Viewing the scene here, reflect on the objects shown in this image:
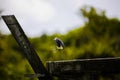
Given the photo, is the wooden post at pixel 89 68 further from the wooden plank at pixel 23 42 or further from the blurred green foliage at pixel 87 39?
the blurred green foliage at pixel 87 39

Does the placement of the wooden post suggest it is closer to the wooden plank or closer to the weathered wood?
the weathered wood

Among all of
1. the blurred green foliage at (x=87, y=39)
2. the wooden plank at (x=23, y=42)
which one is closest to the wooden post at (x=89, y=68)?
the wooden plank at (x=23, y=42)

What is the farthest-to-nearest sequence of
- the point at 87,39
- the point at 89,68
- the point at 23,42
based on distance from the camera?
the point at 87,39, the point at 23,42, the point at 89,68

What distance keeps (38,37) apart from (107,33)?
11771mm

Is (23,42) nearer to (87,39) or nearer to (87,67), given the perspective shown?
(87,67)

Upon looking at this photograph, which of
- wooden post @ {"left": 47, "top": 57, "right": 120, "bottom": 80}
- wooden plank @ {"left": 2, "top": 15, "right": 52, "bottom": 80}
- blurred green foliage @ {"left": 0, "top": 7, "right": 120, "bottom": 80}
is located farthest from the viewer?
blurred green foliage @ {"left": 0, "top": 7, "right": 120, "bottom": 80}

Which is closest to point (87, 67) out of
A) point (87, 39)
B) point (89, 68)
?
point (89, 68)

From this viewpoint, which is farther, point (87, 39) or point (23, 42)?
point (87, 39)

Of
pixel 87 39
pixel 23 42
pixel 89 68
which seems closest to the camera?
pixel 89 68

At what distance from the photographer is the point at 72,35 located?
47156 millimetres

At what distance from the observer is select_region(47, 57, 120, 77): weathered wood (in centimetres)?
604

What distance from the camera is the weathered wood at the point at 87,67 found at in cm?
604

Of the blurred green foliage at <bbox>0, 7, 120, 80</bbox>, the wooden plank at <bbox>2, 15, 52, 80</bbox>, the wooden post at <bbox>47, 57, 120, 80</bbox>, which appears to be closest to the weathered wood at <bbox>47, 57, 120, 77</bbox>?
the wooden post at <bbox>47, 57, 120, 80</bbox>

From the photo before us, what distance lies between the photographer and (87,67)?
608cm
